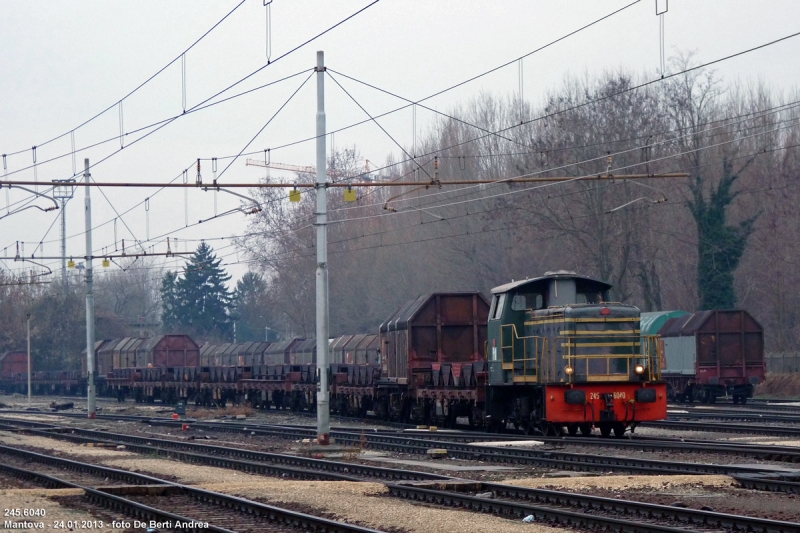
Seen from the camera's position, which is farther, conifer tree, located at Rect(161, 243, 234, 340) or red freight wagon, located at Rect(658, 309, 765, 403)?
conifer tree, located at Rect(161, 243, 234, 340)

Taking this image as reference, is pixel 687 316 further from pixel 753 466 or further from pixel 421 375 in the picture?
pixel 753 466

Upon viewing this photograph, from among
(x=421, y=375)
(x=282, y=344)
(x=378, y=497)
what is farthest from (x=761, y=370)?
(x=378, y=497)

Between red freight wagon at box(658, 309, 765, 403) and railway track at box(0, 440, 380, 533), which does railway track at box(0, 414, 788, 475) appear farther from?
red freight wagon at box(658, 309, 765, 403)

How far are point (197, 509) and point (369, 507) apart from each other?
2212 millimetres

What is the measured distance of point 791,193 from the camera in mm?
53219

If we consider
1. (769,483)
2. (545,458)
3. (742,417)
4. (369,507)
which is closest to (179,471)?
(545,458)

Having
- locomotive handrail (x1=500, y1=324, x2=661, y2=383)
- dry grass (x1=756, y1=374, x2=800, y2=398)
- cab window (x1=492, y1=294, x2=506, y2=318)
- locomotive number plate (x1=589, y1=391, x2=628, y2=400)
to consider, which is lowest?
dry grass (x1=756, y1=374, x2=800, y2=398)

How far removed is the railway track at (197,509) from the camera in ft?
36.5

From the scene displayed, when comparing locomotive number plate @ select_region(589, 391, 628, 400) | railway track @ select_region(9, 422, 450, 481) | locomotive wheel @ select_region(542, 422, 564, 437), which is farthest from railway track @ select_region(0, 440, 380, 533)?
locomotive wheel @ select_region(542, 422, 564, 437)

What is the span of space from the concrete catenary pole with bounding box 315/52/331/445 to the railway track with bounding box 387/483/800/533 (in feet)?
27.3

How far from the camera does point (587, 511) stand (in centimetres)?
1188

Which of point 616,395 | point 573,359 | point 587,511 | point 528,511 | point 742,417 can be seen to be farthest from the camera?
point 742,417

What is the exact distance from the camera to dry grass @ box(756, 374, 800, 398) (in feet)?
144

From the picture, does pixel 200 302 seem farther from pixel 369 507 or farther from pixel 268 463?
pixel 369 507
